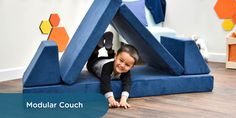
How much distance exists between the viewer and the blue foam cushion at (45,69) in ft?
5.51

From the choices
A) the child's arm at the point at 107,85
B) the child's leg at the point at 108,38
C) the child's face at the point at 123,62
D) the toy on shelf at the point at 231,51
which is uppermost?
the child's leg at the point at 108,38

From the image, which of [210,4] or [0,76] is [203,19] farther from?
[0,76]

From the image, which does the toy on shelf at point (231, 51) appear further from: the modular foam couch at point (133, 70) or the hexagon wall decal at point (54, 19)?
the hexagon wall decal at point (54, 19)

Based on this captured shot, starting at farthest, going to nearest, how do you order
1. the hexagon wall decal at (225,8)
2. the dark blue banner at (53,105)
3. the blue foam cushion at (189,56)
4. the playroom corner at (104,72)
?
the hexagon wall decal at (225,8) → the blue foam cushion at (189,56) → the playroom corner at (104,72) → the dark blue banner at (53,105)

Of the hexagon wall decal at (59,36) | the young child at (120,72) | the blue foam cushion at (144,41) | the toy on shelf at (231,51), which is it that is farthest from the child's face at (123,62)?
the toy on shelf at (231,51)

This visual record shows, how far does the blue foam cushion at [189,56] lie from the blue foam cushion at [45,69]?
0.73 m

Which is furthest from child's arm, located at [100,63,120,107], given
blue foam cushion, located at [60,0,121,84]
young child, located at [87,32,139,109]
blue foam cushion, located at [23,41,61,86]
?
blue foam cushion, located at [23,41,61,86]

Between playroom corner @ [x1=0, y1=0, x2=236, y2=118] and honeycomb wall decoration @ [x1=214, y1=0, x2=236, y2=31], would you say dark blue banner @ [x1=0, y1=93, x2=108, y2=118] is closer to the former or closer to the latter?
playroom corner @ [x1=0, y1=0, x2=236, y2=118]

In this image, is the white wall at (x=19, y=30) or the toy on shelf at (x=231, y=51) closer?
the white wall at (x=19, y=30)

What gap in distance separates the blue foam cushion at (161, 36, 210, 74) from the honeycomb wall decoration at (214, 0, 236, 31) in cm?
134

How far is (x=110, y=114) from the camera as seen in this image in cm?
158

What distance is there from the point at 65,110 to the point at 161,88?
2.04ft

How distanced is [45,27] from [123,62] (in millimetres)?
Answer: 1103

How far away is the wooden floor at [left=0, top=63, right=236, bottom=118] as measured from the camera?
1588 mm
